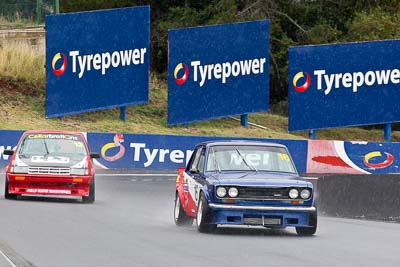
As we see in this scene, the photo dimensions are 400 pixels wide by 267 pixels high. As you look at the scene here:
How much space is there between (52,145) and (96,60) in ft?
67.0

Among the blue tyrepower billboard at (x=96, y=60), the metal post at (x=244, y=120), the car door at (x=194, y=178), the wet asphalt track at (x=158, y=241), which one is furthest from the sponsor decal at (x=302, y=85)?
the car door at (x=194, y=178)

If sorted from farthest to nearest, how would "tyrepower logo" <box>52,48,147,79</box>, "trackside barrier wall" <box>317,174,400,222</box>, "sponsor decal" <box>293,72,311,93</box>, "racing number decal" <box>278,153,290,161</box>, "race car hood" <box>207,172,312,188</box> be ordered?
"sponsor decal" <box>293,72,311,93</box>, "tyrepower logo" <box>52,48,147,79</box>, "trackside barrier wall" <box>317,174,400,222</box>, "racing number decal" <box>278,153,290,161</box>, "race car hood" <box>207,172,312,188</box>

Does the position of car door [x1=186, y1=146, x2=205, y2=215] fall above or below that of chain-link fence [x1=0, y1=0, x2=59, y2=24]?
below

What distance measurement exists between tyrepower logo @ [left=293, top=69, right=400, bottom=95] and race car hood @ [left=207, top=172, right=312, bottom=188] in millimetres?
29250

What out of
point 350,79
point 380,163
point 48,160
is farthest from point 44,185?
point 350,79

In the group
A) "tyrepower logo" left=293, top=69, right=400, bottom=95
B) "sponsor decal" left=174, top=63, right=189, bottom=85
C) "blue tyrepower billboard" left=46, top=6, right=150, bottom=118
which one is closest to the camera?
"blue tyrepower billboard" left=46, top=6, right=150, bottom=118

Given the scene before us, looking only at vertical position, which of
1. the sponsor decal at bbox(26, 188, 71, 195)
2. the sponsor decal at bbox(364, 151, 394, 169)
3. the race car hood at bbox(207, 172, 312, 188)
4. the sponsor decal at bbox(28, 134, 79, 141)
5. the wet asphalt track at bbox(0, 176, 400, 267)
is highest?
the sponsor decal at bbox(28, 134, 79, 141)

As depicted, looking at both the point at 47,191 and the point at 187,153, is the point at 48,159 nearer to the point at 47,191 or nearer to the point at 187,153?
the point at 47,191

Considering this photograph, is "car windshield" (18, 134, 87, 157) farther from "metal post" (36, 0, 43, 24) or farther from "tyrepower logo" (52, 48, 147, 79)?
"metal post" (36, 0, 43, 24)

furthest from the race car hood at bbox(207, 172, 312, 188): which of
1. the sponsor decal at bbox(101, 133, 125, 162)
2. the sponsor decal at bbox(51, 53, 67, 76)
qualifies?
the sponsor decal at bbox(51, 53, 67, 76)

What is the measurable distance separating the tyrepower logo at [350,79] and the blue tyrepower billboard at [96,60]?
5.97 meters

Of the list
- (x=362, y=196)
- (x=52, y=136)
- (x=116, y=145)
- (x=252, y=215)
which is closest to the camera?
(x=252, y=215)

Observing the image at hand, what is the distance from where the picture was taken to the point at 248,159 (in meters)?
17.5

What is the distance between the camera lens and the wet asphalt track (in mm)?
12727
